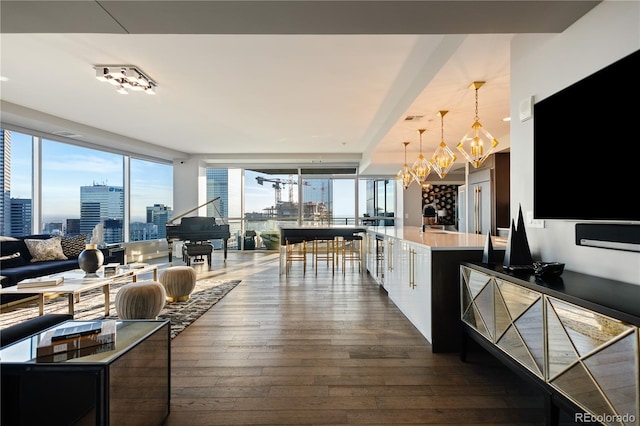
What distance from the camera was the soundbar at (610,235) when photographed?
4.63 ft

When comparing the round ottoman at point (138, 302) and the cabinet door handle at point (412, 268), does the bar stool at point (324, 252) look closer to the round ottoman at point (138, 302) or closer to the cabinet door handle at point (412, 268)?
the cabinet door handle at point (412, 268)

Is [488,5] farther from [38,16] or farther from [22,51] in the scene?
[22,51]

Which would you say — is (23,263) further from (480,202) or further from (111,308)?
(480,202)

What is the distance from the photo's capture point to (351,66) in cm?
344

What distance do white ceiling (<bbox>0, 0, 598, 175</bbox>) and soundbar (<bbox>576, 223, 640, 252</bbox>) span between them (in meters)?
1.23

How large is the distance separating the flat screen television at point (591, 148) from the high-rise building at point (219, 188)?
8.29 meters

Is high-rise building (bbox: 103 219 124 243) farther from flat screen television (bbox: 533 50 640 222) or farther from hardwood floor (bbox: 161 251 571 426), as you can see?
flat screen television (bbox: 533 50 640 222)

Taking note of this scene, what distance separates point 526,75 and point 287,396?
2777mm

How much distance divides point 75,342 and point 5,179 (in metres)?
5.56

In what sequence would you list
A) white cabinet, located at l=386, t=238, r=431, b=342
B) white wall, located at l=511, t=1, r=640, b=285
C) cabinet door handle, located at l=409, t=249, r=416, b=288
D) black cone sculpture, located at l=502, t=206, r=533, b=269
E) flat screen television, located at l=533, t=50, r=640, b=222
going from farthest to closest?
cabinet door handle, located at l=409, t=249, r=416, b=288, white cabinet, located at l=386, t=238, r=431, b=342, black cone sculpture, located at l=502, t=206, r=533, b=269, white wall, located at l=511, t=1, r=640, b=285, flat screen television, located at l=533, t=50, r=640, b=222

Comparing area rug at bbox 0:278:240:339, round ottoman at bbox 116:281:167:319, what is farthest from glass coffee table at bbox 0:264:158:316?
round ottoman at bbox 116:281:167:319

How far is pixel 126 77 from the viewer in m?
3.60

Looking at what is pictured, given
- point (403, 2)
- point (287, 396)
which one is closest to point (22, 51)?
point (403, 2)

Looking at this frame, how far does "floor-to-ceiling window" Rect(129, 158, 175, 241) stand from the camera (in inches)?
298
